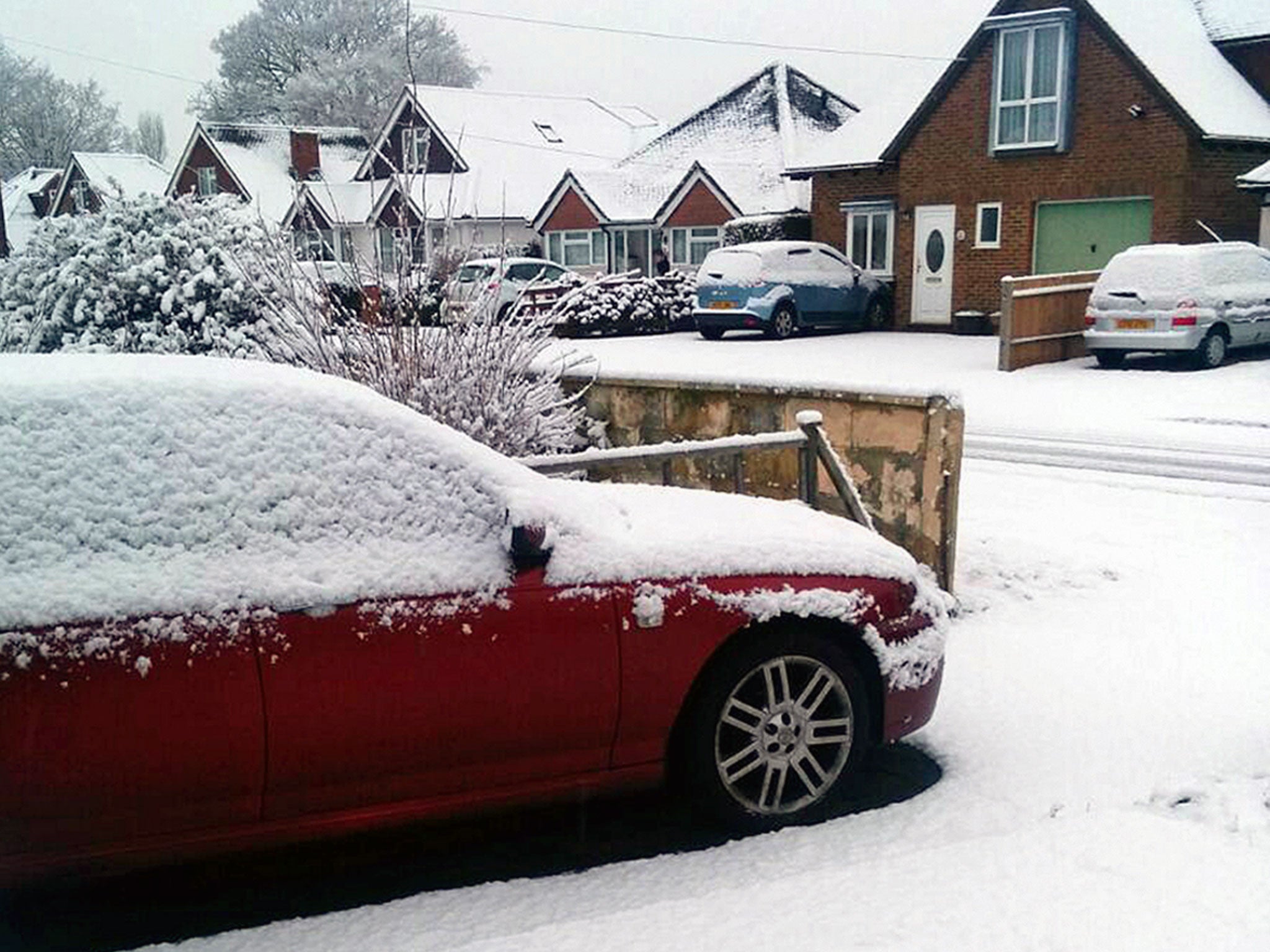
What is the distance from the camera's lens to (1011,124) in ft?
82.2

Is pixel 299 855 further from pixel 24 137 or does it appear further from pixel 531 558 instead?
pixel 24 137

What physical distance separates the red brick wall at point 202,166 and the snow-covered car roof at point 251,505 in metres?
52.0

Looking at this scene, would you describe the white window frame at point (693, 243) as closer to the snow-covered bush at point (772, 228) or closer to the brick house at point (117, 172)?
the snow-covered bush at point (772, 228)

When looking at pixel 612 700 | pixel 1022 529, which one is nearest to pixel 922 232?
pixel 1022 529

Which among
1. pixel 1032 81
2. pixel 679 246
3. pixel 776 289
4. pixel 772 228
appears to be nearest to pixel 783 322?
pixel 776 289

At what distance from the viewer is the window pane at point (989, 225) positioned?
83.3 feet

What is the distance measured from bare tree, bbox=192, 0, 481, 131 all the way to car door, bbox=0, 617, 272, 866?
6486cm

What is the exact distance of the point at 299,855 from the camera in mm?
4254

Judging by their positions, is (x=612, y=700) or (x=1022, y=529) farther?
(x=1022, y=529)

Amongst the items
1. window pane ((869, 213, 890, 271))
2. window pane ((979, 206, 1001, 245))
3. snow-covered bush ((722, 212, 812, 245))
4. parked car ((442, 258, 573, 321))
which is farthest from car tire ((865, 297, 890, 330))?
parked car ((442, 258, 573, 321))

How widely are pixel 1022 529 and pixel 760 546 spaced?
4856 mm

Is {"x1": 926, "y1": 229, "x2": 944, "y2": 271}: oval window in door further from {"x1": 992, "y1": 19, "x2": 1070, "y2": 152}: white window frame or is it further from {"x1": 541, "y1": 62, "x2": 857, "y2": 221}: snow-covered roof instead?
{"x1": 541, "y1": 62, "x2": 857, "y2": 221}: snow-covered roof

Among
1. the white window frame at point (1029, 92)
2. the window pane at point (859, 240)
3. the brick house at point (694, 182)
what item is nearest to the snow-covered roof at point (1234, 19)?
the white window frame at point (1029, 92)

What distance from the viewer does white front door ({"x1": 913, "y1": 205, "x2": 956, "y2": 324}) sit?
85.9 feet
